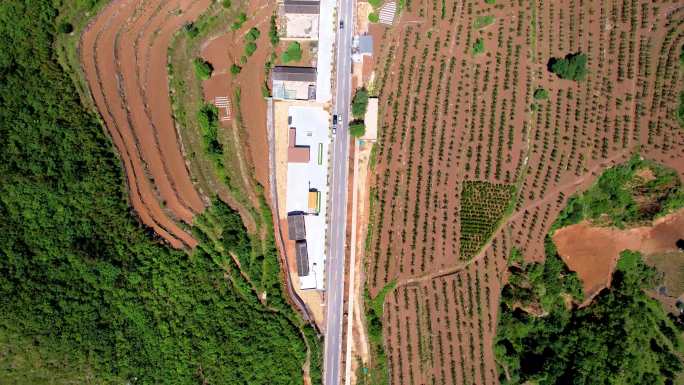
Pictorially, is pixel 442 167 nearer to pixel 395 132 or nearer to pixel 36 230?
pixel 395 132

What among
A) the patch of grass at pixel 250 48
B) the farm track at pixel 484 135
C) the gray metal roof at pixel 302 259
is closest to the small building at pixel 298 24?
the patch of grass at pixel 250 48

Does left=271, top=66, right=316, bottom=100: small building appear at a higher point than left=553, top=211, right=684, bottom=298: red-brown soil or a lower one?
higher

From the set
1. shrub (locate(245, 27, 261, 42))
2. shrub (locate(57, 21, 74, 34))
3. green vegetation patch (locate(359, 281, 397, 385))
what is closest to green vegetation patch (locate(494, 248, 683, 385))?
green vegetation patch (locate(359, 281, 397, 385))

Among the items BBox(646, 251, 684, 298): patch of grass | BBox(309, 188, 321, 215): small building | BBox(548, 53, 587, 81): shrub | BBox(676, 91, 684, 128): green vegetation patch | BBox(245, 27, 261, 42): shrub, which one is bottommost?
BBox(646, 251, 684, 298): patch of grass

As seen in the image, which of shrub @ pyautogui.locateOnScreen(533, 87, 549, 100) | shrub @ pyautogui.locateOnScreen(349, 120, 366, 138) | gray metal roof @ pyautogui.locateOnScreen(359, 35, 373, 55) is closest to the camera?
shrub @ pyautogui.locateOnScreen(533, 87, 549, 100)

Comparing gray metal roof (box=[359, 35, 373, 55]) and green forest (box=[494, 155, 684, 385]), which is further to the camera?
gray metal roof (box=[359, 35, 373, 55])

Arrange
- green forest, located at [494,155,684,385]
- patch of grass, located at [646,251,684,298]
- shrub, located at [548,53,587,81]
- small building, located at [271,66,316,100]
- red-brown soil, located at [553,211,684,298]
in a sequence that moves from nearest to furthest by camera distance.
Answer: green forest, located at [494,155,684,385] < shrub, located at [548,53,587,81] < patch of grass, located at [646,251,684,298] < red-brown soil, located at [553,211,684,298] < small building, located at [271,66,316,100]

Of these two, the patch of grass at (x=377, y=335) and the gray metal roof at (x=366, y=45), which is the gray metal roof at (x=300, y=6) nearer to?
the gray metal roof at (x=366, y=45)

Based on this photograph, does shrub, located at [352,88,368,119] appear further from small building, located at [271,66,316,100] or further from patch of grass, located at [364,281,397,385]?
patch of grass, located at [364,281,397,385]
